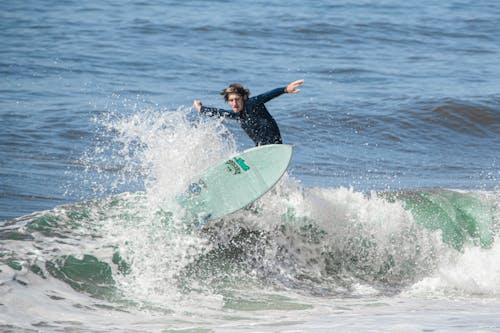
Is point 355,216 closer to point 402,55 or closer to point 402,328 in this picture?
point 402,328

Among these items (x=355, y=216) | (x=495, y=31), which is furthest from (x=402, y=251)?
(x=495, y=31)

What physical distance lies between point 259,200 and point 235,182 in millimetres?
676

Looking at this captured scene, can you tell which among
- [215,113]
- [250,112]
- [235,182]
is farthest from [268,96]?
[235,182]

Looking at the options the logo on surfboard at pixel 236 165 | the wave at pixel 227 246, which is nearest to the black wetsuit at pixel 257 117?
the wave at pixel 227 246

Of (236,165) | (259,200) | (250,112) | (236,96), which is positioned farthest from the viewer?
(259,200)

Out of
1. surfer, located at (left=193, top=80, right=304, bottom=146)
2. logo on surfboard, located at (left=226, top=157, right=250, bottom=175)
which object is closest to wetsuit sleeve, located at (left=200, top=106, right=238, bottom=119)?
surfer, located at (left=193, top=80, right=304, bottom=146)

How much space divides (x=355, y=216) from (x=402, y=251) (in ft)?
2.28

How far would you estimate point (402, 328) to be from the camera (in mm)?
6094

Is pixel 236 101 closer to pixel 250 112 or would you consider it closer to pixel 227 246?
pixel 250 112

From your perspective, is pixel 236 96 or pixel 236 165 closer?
pixel 236 165

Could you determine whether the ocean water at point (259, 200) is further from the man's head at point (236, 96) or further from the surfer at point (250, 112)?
the man's head at point (236, 96)

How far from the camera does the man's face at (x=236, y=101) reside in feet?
28.3

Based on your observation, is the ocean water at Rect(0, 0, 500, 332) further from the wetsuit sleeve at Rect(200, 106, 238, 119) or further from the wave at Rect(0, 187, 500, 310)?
the wetsuit sleeve at Rect(200, 106, 238, 119)

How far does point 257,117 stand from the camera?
28.9 feet
